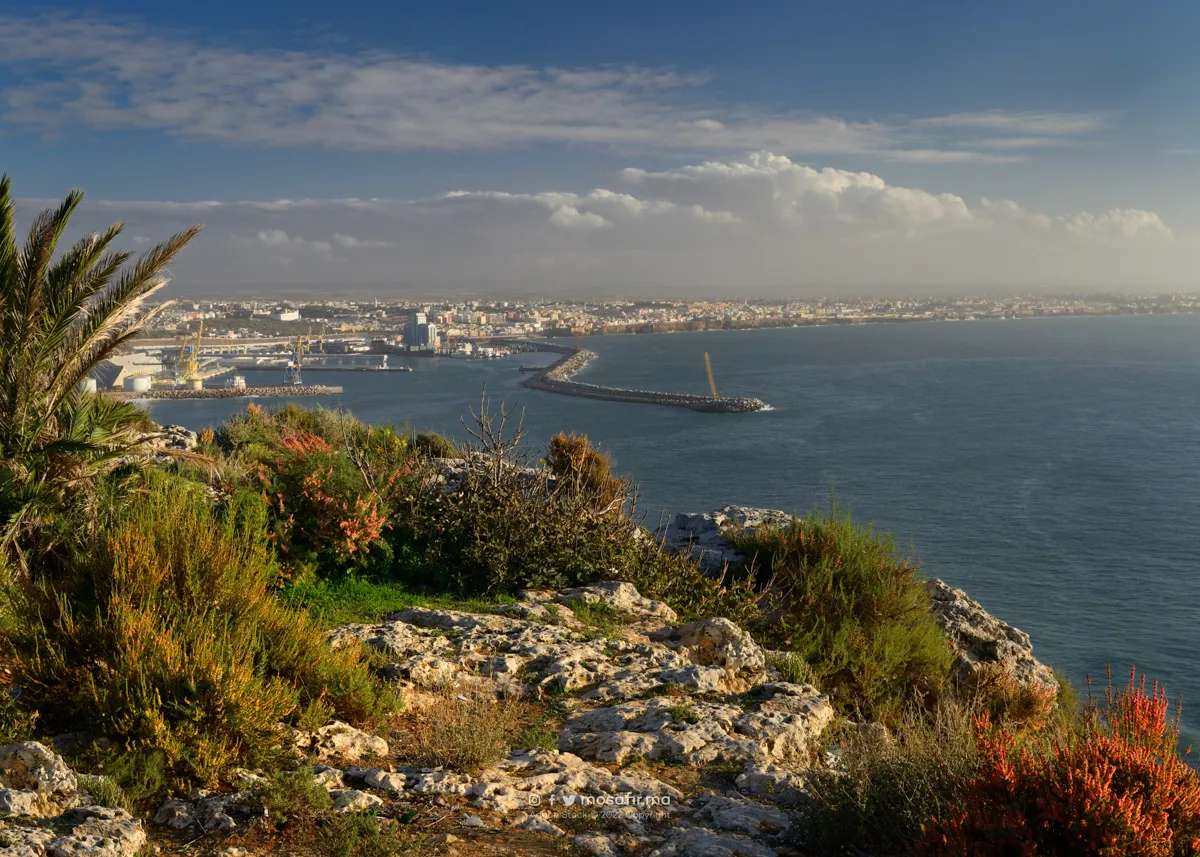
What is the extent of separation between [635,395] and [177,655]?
57.1 m

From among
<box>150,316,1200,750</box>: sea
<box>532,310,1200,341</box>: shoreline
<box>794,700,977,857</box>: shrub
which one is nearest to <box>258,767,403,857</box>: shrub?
<box>794,700,977,857</box>: shrub

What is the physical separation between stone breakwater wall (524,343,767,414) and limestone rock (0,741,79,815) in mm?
50641

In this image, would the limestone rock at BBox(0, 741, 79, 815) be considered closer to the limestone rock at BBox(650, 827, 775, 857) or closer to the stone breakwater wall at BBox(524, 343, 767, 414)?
the limestone rock at BBox(650, 827, 775, 857)

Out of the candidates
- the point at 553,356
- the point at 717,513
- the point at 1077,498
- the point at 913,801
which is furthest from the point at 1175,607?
the point at 553,356

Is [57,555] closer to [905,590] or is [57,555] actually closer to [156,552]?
[156,552]

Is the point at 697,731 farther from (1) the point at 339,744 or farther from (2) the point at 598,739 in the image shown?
(1) the point at 339,744

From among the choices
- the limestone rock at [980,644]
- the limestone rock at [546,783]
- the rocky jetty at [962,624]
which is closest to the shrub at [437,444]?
the rocky jetty at [962,624]

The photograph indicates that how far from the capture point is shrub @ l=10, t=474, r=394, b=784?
13.5 ft

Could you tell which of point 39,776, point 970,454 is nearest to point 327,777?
point 39,776

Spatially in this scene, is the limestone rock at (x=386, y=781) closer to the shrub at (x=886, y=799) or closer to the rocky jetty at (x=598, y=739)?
the rocky jetty at (x=598, y=739)

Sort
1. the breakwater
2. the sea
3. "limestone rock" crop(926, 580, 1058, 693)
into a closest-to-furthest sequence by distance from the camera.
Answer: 1. "limestone rock" crop(926, 580, 1058, 693)
2. the sea
3. the breakwater

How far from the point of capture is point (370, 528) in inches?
333

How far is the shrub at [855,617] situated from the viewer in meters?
7.80

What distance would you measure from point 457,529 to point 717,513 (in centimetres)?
437
